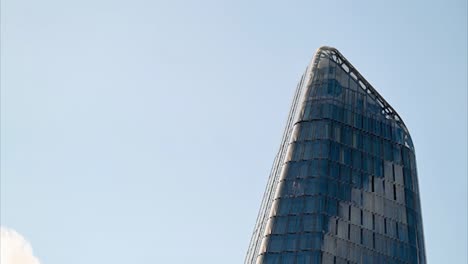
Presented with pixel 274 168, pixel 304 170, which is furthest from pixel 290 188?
pixel 274 168

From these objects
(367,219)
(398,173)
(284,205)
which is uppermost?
(398,173)

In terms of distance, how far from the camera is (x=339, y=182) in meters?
128

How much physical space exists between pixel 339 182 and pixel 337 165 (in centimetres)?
395

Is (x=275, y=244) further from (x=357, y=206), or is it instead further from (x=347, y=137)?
(x=347, y=137)

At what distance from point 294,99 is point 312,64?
382 inches

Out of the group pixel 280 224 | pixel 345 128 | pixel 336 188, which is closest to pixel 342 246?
pixel 280 224

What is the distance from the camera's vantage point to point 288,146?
135750mm

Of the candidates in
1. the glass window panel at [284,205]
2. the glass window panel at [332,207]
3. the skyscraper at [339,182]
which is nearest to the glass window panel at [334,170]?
the skyscraper at [339,182]

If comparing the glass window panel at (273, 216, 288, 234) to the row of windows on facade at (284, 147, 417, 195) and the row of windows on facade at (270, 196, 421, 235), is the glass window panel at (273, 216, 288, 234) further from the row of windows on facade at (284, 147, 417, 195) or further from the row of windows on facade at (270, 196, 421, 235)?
the row of windows on facade at (284, 147, 417, 195)

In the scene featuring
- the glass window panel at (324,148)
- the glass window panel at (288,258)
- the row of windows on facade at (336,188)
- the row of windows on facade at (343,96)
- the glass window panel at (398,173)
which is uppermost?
the row of windows on facade at (343,96)

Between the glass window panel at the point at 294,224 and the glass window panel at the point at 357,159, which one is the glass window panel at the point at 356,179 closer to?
the glass window panel at the point at 357,159

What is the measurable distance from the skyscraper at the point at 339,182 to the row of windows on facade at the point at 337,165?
185mm

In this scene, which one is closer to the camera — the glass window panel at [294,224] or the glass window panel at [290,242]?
the glass window panel at [290,242]

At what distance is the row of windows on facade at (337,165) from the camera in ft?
424
